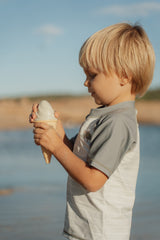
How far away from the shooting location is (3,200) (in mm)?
5348

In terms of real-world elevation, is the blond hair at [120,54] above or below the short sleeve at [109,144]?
above

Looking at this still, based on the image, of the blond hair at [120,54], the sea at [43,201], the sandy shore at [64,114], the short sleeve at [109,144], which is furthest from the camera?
the sandy shore at [64,114]

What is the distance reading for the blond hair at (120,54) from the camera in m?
1.81

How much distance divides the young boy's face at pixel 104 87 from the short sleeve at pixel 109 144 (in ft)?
0.49

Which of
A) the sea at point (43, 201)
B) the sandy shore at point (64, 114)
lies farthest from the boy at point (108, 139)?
the sandy shore at point (64, 114)

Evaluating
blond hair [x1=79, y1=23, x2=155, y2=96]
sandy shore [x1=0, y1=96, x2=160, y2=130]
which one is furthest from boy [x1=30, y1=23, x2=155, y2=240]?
sandy shore [x1=0, y1=96, x2=160, y2=130]

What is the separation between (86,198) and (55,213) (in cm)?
292

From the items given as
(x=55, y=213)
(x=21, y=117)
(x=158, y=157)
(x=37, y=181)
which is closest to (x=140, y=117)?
(x=21, y=117)

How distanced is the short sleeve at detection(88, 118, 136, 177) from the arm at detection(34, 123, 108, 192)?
0.03 meters

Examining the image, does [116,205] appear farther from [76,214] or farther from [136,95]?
[136,95]

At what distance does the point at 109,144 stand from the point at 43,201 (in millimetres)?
3685

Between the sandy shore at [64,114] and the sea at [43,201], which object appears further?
the sandy shore at [64,114]

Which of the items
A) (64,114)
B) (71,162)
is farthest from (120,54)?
(64,114)

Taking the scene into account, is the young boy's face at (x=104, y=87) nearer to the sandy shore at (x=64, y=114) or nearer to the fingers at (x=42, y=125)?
the fingers at (x=42, y=125)
